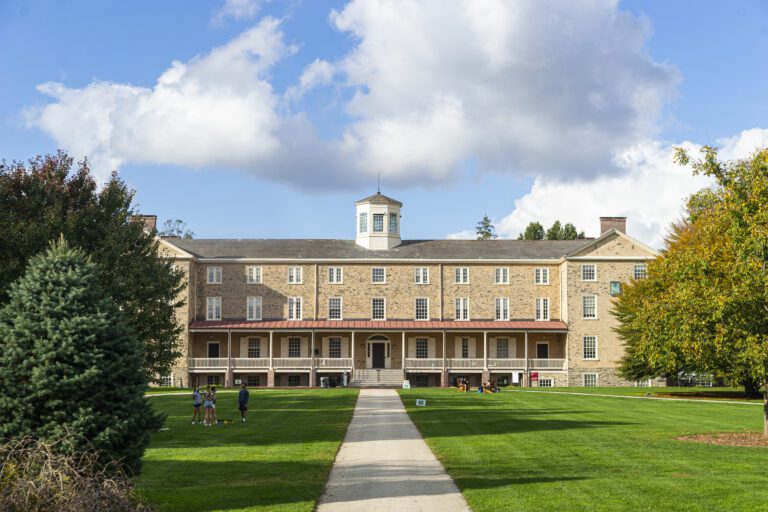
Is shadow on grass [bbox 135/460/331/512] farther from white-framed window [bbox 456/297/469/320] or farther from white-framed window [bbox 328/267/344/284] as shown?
white-framed window [bbox 456/297/469/320]

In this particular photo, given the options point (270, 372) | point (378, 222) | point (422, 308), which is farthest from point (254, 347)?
point (378, 222)

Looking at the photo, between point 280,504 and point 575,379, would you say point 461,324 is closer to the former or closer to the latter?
point 575,379

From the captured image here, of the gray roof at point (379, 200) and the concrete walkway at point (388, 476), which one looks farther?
the gray roof at point (379, 200)

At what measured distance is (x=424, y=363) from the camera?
58.4 m

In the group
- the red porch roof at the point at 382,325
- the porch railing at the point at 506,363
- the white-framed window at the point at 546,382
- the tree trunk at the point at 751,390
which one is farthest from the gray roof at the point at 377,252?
the tree trunk at the point at 751,390

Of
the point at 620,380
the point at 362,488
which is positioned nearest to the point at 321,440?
the point at 362,488

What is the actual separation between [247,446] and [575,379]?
133 ft

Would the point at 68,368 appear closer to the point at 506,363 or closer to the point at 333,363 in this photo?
the point at 333,363

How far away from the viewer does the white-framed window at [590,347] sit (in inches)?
2317

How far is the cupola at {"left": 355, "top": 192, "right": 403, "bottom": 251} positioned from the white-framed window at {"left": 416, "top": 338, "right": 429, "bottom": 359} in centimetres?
717

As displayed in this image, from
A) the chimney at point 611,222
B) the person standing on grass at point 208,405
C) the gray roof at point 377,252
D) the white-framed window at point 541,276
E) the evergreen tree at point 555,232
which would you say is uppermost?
the evergreen tree at point 555,232

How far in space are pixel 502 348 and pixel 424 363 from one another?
21.1 ft

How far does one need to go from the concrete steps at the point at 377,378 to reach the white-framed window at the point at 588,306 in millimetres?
13116

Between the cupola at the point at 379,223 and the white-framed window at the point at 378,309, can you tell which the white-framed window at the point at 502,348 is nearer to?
the white-framed window at the point at 378,309
